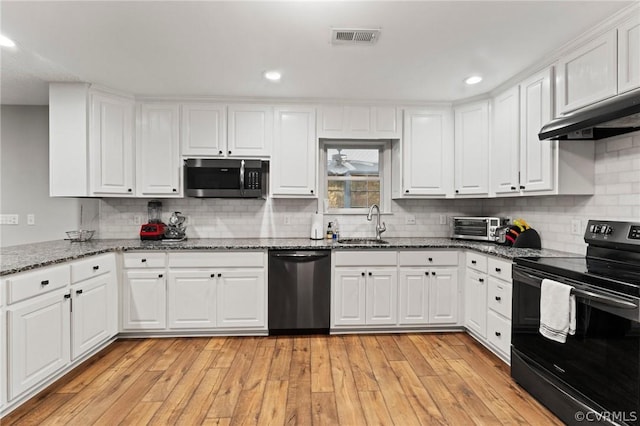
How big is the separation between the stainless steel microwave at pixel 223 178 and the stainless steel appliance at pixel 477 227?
2.20 metres

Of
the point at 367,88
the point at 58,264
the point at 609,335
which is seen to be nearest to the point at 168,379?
the point at 58,264

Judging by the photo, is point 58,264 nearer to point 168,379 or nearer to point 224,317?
point 168,379

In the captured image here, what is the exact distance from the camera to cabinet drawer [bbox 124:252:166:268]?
317 centimetres

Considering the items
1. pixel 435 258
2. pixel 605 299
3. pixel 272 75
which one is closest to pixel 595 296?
pixel 605 299

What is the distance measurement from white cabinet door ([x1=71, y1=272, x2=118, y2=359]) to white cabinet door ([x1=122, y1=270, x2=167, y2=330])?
0.13 m

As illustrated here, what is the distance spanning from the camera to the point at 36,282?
2162mm

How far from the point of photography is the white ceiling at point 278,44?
1989mm

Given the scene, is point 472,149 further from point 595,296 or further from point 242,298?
point 242,298

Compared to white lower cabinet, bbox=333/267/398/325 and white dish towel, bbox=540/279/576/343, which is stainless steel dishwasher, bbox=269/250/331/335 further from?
white dish towel, bbox=540/279/576/343

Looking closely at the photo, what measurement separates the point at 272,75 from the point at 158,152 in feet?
5.02

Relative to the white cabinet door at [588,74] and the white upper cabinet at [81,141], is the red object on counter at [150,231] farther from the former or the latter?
the white cabinet door at [588,74]

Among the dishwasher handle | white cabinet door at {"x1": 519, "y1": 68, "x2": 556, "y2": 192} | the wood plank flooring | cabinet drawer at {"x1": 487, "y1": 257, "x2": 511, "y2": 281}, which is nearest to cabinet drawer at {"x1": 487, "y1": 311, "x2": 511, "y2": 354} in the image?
the wood plank flooring

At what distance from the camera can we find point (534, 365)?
7.19ft

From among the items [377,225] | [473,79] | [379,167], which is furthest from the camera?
[379,167]
